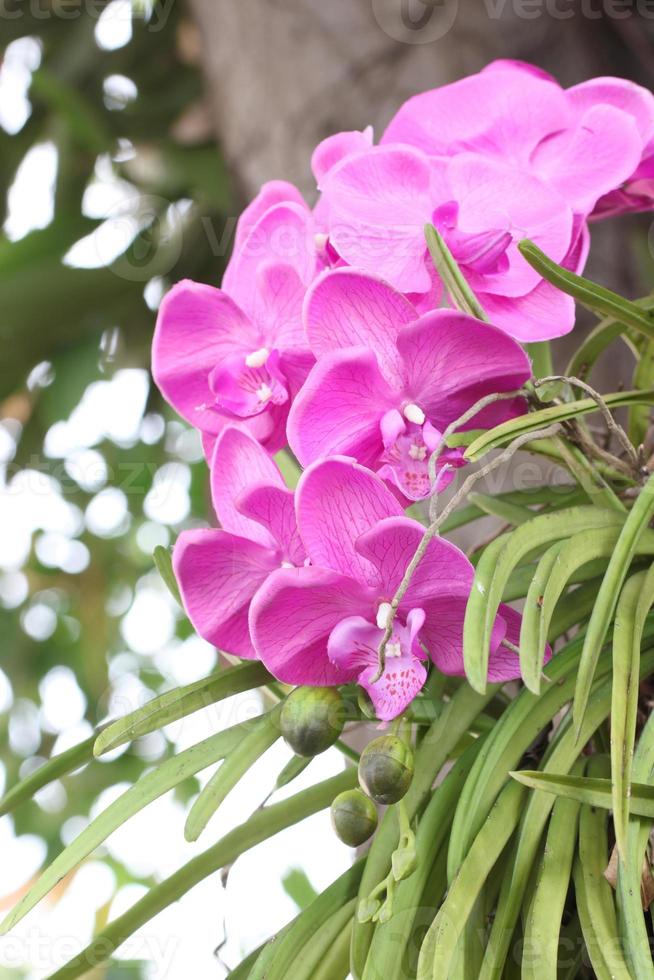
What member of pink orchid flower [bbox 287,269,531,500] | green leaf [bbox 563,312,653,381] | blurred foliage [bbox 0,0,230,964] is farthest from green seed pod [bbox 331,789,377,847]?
blurred foliage [bbox 0,0,230,964]

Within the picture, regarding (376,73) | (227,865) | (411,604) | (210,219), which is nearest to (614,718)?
(411,604)

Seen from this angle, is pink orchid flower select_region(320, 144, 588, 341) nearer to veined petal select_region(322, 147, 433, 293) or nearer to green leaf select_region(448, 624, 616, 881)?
veined petal select_region(322, 147, 433, 293)

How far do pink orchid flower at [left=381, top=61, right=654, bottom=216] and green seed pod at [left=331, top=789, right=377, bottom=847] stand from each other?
27cm

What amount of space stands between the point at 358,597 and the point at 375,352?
9 centimetres

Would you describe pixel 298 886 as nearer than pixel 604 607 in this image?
No

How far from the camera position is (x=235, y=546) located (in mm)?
396

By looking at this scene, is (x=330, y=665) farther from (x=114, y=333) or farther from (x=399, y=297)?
(x=114, y=333)

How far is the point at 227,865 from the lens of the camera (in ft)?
1.52

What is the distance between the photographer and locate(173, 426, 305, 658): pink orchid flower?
0.39 metres

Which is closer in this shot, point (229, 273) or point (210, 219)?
point (229, 273)

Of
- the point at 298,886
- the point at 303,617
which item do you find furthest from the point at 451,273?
the point at 298,886

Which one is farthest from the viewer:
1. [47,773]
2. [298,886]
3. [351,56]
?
[298,886]

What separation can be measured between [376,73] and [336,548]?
0.70 metres

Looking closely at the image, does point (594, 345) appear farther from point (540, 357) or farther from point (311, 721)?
point (311, 721)
